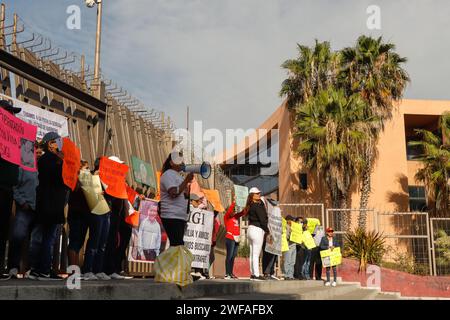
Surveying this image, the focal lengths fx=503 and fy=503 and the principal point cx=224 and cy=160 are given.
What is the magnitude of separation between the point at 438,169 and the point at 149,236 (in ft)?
57.1

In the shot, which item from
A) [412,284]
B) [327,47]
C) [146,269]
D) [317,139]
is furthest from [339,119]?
[146,269]

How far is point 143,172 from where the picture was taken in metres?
11.9

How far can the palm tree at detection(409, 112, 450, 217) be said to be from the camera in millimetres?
22328

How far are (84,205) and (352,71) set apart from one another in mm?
20750

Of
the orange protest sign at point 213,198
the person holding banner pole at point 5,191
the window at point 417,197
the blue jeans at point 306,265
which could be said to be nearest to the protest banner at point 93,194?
the person holding banner pole at point 5,191

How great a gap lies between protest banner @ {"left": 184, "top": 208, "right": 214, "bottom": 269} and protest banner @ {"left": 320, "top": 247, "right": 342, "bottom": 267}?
4.02m

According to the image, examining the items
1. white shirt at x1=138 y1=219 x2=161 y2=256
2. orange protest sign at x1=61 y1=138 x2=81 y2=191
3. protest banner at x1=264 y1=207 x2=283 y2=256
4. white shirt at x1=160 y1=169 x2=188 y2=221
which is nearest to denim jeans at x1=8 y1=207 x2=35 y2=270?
orange protest sign at x1=61 y1=138 x2=81 y2=191

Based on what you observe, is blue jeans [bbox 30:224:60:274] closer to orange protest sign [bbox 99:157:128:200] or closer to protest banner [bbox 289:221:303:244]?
orange protest sign [bbox 99:157:128:200]

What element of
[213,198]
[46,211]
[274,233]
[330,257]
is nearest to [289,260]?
[330,257]

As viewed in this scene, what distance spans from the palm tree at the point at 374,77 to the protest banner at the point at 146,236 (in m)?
16.1

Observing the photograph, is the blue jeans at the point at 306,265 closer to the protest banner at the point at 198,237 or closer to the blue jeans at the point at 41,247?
the protest banner at the point at 198,237

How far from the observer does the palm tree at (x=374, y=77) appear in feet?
78.5

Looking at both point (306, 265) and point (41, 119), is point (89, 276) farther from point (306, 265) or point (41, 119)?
point (306, 265)

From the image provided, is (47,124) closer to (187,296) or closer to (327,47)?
(187,296)
